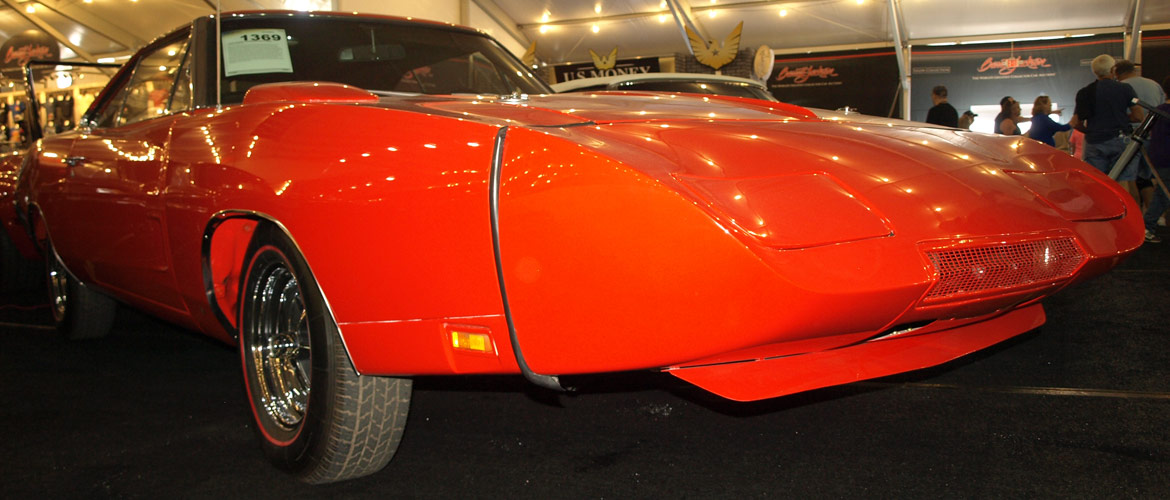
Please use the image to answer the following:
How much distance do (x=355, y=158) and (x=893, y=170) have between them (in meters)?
1.03

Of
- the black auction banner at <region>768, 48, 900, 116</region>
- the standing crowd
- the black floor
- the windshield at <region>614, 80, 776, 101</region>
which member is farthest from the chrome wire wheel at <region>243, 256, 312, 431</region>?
the black auction banner at <region>768, 48, 900, 116</region>

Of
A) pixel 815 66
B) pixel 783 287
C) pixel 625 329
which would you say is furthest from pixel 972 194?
pixel 815 66

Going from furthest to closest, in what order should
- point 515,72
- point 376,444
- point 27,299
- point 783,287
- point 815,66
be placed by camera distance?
point 815,66, point 27,299, point 515,72, point 376,444, point 783,287

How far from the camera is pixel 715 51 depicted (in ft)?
52.1

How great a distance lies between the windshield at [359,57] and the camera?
2689 mm

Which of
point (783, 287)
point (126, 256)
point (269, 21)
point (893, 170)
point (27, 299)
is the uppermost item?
point (269, 21)

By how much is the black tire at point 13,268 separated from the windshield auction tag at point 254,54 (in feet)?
10.4

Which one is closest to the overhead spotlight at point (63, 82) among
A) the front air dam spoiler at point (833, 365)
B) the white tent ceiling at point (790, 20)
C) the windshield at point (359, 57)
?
the windshield at point (359, 57)

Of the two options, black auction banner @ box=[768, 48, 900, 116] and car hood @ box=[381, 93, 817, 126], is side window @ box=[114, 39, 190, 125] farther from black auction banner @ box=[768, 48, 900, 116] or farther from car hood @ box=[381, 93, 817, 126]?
black auction banner @ box=[768, 48, 900, 116]

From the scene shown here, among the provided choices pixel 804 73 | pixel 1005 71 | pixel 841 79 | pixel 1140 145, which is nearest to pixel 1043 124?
pixel 1140 145

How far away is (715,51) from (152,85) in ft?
44.7

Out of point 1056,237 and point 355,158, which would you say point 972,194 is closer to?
point 1056,237

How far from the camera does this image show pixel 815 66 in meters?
19.2

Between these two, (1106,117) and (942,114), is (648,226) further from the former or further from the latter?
(942,114)
